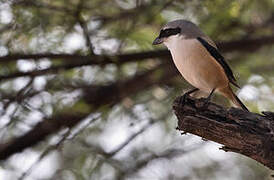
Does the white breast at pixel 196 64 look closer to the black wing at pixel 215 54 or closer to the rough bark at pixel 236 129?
the black wing at pixel 215 54

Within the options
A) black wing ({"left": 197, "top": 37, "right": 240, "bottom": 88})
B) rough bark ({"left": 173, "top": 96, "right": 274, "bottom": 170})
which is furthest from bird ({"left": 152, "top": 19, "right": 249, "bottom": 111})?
rough bark ({"left": 173, "top": 96, "right": 274, "bottom": 170})

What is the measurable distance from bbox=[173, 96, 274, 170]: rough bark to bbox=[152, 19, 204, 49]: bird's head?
0.84m

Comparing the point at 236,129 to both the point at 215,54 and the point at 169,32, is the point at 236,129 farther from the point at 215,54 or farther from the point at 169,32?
the point at 169,32

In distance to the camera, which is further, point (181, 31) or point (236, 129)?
point (181, 31)

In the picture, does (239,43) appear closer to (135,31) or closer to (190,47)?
(135,31)

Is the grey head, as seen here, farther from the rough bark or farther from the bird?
the rough bark

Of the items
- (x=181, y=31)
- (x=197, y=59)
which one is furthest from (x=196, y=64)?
(x=181, y=31)

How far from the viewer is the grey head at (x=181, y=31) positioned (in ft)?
14.1

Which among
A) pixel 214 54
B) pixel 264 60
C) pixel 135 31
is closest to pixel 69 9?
pixel 135 31

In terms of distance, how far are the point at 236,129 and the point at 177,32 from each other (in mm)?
1197

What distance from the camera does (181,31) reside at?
14.3 feet

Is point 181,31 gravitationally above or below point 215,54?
above

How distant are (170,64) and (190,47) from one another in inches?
64.5

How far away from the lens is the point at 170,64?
576cm
